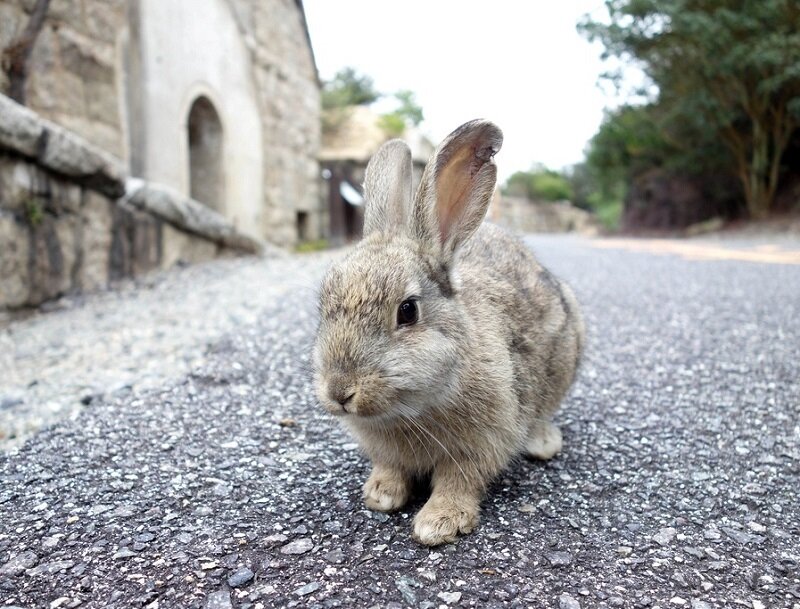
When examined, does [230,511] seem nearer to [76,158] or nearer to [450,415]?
[450,415]

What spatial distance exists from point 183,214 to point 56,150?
7.48 ft

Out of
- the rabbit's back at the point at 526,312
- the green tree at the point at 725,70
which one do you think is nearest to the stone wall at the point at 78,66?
the rabbit's back at the point at 526,312

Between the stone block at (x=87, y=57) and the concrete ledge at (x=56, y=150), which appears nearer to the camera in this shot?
the concrete ledge at (x=56, y=150)

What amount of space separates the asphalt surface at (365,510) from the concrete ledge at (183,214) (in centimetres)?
479

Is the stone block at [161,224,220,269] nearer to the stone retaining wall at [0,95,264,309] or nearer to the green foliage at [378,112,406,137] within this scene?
the stone retaining wall at [0,95,264,309]

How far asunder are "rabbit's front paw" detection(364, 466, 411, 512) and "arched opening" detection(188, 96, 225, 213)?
438 inches

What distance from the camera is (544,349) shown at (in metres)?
3.01

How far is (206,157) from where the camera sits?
1307 cm

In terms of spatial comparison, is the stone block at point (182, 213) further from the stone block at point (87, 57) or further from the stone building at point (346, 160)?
the stone building at point (346, 160)

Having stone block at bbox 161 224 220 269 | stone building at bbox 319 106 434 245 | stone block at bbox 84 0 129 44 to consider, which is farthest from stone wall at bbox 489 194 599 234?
stone block at bbox 84 0 129 44

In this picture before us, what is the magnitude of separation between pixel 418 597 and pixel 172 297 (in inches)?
235

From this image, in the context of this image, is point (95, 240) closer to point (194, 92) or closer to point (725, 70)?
point (194, 92)

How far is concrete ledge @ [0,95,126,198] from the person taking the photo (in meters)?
6.21

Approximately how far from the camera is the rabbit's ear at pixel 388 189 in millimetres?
2891
